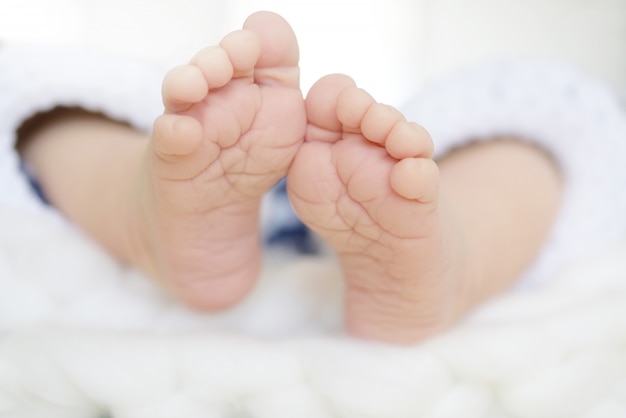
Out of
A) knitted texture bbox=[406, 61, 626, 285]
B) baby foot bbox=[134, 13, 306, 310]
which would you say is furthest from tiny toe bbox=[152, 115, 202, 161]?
knitted texture bbox=[406, 61, 626, 285]

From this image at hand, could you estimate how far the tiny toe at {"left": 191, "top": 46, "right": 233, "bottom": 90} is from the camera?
0.40 m

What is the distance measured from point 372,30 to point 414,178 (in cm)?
32

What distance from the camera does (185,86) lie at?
15.3 inches

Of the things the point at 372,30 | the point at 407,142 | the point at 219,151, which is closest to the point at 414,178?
the point at 407,142

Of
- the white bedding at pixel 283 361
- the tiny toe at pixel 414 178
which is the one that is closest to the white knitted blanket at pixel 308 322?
the white bedding at pixel 283 361

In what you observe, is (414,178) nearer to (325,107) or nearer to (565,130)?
(325,107)

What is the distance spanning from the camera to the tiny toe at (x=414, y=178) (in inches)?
15.7

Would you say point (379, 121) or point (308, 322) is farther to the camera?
point (308, 322)

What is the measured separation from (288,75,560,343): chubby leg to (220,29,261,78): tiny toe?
0.05 meters

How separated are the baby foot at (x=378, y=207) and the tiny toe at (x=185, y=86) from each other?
0.08 meters

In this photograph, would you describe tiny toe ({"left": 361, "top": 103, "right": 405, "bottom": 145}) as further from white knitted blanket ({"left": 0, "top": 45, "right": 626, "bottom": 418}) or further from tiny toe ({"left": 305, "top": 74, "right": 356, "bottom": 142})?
white knitted blanket ({"left": 0, "top": 45, "right": 626, "bottom": 418})

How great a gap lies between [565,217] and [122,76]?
18.3 inches

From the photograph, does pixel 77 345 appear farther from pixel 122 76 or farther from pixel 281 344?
pixel 122 76

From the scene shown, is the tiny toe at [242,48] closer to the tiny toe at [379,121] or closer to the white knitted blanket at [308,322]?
the tiny toe at [379,121]
